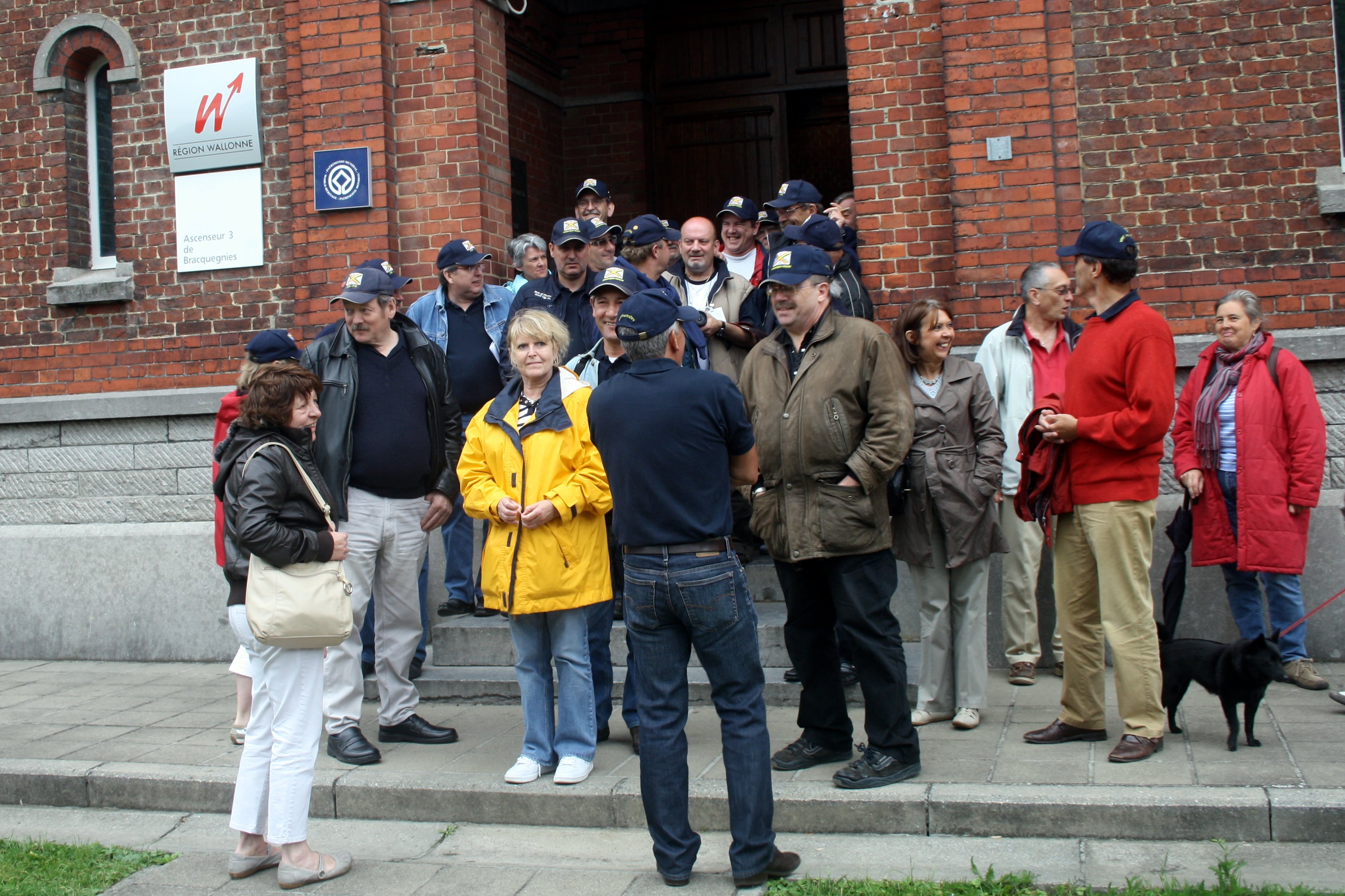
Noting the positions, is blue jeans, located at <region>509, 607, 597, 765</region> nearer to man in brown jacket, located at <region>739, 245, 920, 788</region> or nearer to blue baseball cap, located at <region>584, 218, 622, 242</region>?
man in brown jacket, located at <region>739, 245, 920, 788</region>

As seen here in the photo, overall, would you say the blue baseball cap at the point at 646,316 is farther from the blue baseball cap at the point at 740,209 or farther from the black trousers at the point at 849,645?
the blue baseball cap at the point at 740,209

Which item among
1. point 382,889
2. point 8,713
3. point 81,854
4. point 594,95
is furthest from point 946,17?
point 8,713

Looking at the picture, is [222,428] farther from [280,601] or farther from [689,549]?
[689,549]

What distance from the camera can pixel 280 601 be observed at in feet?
14.4

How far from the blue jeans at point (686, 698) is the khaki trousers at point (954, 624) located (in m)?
1.68

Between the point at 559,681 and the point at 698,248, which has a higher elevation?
the point at 698,248

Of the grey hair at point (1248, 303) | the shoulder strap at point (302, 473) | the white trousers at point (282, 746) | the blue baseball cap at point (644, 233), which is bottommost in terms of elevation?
the white trousers at point (282, 746)

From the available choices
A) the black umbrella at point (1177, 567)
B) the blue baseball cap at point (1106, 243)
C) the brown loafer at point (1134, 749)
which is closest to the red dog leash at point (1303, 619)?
the black umbrella at point (1177, 567)

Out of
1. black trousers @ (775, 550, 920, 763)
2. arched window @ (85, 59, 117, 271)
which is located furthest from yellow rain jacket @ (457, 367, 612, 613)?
arched window @ (85, 59, 117, 271)

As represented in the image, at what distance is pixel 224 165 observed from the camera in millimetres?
8711

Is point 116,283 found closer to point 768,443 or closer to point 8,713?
point 8,713

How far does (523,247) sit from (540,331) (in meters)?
2.83

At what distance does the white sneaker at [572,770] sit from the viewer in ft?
16.7

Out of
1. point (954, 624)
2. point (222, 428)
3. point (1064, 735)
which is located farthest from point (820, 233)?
point (222, 428)
